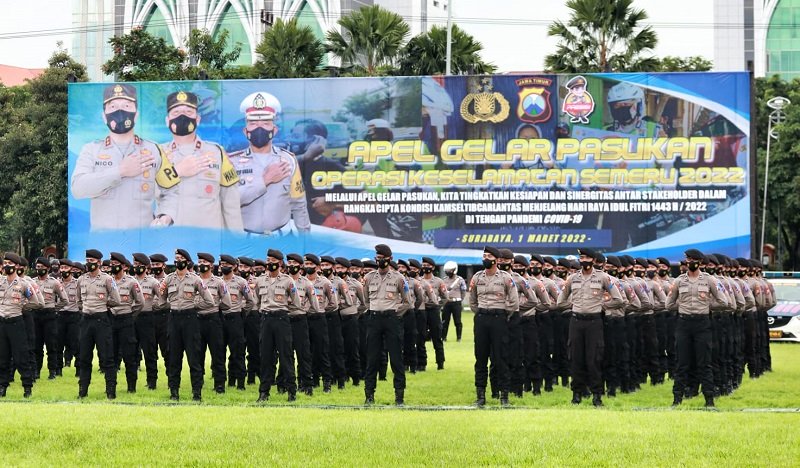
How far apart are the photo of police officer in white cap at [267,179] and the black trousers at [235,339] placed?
18605mm

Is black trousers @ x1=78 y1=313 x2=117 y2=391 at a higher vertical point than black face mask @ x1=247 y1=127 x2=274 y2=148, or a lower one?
lower

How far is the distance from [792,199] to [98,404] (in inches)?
1825

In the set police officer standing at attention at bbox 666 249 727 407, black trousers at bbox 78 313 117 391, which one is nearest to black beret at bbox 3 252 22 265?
black trousers at bbox 78 313 117 391

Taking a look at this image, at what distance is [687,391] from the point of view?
1839 cm

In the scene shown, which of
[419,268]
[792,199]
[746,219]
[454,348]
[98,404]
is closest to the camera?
[98,404]

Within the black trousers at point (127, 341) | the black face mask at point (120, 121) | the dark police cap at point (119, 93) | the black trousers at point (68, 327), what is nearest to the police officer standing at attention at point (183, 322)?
the black trousers at point (127, 341)

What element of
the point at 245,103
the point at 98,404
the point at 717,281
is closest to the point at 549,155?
the point at 245,103

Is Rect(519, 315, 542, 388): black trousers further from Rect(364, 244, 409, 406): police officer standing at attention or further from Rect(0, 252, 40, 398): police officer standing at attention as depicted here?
Rect(0, 252, 40, 398): police officer standing at attention

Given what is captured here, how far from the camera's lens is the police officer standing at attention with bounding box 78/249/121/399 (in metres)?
18.5

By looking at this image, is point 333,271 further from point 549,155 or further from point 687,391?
point 549,155

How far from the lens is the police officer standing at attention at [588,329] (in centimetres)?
1773

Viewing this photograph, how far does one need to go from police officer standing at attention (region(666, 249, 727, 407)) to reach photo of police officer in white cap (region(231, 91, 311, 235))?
71.8 feet

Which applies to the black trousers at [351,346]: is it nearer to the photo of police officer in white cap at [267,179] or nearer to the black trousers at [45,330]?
the black trousers at [45,330]

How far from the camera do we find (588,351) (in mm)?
17781
